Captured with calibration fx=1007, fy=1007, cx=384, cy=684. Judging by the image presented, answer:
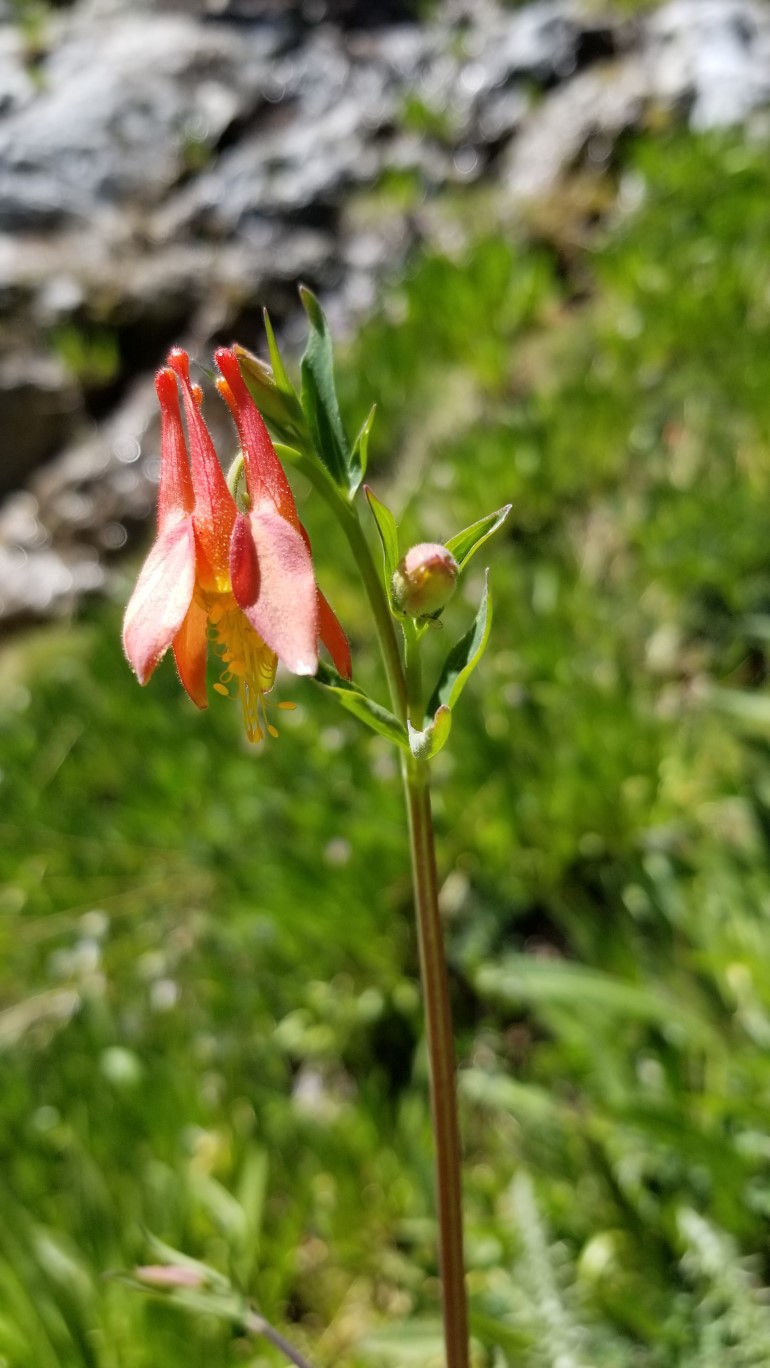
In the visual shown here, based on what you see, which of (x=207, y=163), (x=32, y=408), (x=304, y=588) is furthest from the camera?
(x=207, y=163)

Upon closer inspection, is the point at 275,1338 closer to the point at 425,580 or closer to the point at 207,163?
the point at 425,580

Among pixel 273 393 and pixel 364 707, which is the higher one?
pixel 273 393

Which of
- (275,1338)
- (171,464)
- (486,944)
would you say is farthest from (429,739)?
(486,944)

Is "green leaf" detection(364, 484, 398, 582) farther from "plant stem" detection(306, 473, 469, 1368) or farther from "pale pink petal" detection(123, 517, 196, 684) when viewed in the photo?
"pale pink petal" detection(123, 517, 196, 684)

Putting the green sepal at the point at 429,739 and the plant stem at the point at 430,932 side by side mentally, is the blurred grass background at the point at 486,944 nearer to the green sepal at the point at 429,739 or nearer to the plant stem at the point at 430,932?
the plant stem at the point at 430,932

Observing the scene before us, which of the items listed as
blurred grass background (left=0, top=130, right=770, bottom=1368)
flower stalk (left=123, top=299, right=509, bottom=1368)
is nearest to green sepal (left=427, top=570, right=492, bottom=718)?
flower stalk (left=123, top=299, right=509, bottom=1368)

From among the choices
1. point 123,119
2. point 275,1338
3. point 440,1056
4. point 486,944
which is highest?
point 123,119

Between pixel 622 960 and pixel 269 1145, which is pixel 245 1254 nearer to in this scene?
pixel 269 1145
